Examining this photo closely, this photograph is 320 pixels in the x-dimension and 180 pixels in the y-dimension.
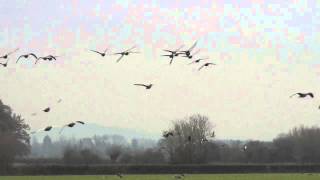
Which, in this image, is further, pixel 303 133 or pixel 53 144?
pixel 53 144

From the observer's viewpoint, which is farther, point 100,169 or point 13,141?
point 13,141

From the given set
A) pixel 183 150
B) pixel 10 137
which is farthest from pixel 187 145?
pixel 10 137

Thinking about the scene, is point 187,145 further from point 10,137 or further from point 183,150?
point 10,137

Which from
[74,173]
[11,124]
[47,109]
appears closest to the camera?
[47,109]

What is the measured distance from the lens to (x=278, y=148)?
126 m

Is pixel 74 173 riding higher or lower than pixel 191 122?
lower

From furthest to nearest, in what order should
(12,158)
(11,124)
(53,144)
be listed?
(53,144)
(11,124)
(12,158)

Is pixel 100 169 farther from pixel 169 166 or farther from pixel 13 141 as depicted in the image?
pixel 13 141

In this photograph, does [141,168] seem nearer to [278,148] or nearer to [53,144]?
[278,148]

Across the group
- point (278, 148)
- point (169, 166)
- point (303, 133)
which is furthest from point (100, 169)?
point (303, 133)

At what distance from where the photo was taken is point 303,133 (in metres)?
134

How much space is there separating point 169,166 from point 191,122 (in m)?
28.5

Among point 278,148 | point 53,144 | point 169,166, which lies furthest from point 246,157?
point 53,144

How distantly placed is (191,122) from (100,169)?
108 ft
